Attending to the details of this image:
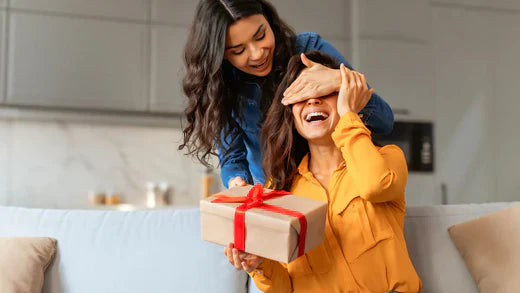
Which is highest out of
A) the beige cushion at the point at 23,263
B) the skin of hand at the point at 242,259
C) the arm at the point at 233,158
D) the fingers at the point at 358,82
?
the fingers at the point at 358,82

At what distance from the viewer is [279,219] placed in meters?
0.94

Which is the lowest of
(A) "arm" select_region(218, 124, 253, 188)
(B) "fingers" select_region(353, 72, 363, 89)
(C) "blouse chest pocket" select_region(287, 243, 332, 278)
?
(C) "blouse chest pocket" select_region(287, 243, 332, 278)

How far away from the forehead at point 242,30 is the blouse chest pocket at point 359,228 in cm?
56

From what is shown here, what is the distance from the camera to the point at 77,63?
3135 millimetres

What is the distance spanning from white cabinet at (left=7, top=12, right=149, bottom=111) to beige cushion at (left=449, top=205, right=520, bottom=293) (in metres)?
2.33

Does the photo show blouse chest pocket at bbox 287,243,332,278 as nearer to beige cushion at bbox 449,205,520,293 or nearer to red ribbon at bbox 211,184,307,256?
red ribbon at bbox 211,184,307,256

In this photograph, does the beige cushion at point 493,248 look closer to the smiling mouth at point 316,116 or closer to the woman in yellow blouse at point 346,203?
the woman in yellow blouse at point 346,203

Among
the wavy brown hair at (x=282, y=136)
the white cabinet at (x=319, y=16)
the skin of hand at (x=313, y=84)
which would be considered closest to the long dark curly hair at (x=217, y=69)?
the wavy brown hair at (x=282, y=136)

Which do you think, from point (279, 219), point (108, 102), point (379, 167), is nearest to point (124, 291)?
point (279, 219)

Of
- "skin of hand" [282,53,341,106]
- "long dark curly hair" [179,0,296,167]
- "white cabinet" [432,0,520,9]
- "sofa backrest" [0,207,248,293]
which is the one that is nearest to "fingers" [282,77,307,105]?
"skin of hand" [282,53,341,106]

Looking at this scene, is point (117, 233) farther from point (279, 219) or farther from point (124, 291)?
point (279, 219)

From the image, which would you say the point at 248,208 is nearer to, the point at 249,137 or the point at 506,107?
the point at 249,137

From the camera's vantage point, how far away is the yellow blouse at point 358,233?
1065 mm

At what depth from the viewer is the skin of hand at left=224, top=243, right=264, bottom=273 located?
101 centimetres
